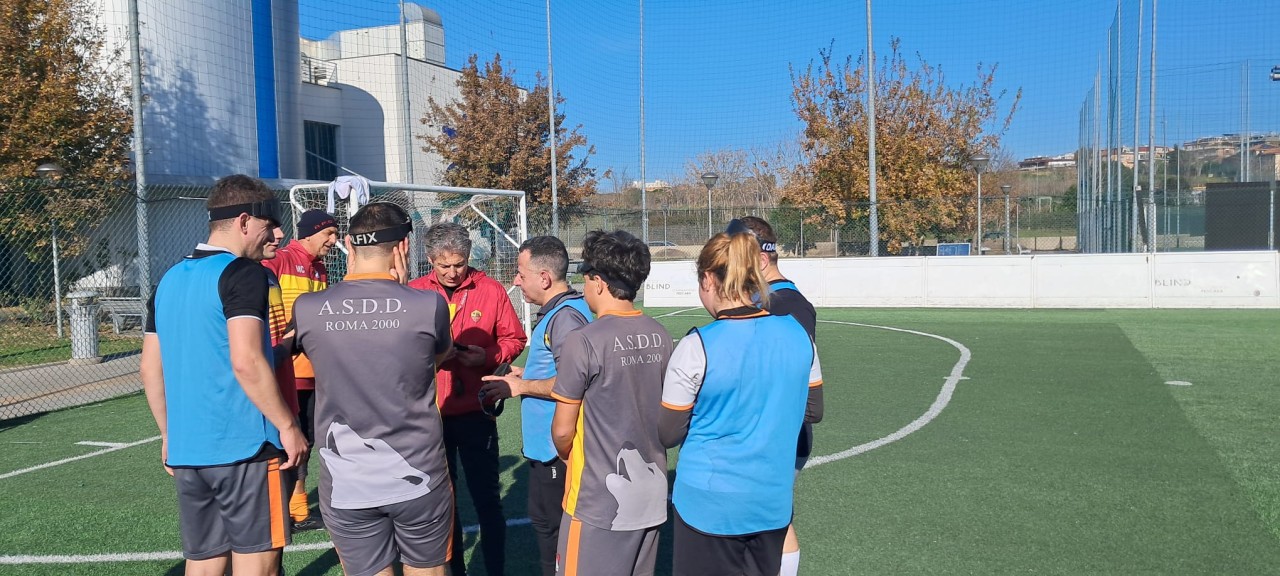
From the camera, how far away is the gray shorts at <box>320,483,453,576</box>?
3154mm

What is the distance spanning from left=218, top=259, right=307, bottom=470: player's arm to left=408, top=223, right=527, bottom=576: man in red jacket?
37.1 inches

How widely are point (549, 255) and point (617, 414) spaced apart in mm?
1230

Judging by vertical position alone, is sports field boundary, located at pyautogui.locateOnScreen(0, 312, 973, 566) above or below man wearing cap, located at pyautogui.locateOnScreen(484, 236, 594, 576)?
below

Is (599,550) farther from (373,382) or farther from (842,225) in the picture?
(842,225)

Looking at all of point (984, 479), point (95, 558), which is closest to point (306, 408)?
point (95, 558)

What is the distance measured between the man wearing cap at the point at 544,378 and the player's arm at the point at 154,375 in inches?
51.3

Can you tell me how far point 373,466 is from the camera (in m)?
3.10

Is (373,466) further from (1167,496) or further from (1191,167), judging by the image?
(1191,167)

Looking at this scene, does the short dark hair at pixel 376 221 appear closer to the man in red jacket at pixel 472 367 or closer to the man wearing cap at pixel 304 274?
the man in red jacket at pixel 472 367

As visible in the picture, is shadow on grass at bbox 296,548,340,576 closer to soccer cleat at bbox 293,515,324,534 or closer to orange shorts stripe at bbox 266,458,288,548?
soccer cleat at bbox 293,515,324,534

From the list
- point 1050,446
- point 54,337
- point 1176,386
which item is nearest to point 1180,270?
point 1176,386

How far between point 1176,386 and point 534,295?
832 cm

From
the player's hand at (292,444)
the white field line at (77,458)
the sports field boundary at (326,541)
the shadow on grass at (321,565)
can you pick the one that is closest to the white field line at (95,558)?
the sports field boundary at (326,541)

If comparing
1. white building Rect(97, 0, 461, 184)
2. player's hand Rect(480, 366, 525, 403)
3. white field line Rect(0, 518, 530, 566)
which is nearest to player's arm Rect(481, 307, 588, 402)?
player's hand Rect(480, 366, 525, 403)
